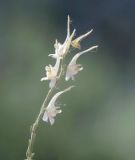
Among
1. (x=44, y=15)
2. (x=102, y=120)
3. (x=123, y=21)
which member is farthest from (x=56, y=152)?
(x=123, y=21)

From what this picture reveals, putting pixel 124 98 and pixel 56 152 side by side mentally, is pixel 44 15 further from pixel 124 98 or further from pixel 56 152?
pixel 56 152

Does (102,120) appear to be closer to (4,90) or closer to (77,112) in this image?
(77,112)

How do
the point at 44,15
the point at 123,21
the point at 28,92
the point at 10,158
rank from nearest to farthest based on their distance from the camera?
1. the point at 10,158
2. the point at 28,92
3. the point at 44,15
4. the point at 123,21

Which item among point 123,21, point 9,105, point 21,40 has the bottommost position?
point 9,105

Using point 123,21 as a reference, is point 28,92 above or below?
below

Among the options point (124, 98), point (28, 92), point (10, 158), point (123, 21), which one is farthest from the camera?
point (123, 21)

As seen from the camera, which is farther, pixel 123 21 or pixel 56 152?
pixel 123 21

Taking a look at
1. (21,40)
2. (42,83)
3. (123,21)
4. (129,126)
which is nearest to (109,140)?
(129,126)
